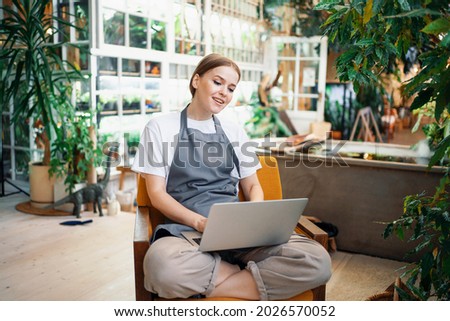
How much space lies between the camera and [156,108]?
15.3ft

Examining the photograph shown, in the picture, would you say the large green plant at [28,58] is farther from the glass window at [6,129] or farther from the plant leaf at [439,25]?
the plant leaf at [439,25]

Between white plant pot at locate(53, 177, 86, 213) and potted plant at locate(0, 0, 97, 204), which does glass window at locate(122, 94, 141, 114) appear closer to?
potted plant at locate(0, 0, 97, 204)

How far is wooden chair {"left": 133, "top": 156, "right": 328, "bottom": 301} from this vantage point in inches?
62.2

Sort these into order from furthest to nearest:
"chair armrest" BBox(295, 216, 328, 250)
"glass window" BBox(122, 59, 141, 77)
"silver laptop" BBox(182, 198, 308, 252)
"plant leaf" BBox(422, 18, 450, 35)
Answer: "glass window" BBox(122, 59, 141, 77)
"chair armrest" BBox(295, 216, 328, 250)
"silver laptop" BBox(182, 198, 308, 252)
"plant leaf" BBox(422, 18, 450, 35)

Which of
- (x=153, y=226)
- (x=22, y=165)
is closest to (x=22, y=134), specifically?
(x=22, y=165)

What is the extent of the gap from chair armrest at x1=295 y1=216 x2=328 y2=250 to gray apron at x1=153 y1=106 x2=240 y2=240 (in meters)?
0.28

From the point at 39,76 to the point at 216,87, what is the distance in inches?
83.9

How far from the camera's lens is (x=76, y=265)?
2875 millimetres

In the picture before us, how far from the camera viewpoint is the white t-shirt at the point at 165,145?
6.19 feet

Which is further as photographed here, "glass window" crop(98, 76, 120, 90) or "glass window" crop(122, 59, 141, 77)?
"glass window" crop(122, 59, 141, 77)

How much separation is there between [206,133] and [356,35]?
0.75 meters

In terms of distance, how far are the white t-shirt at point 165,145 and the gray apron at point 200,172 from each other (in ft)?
0.09

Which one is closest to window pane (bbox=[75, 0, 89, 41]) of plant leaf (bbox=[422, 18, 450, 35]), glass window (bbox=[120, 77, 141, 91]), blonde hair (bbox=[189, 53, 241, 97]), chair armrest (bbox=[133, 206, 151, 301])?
glass window (bbox=[120, 77, 141, 91])
